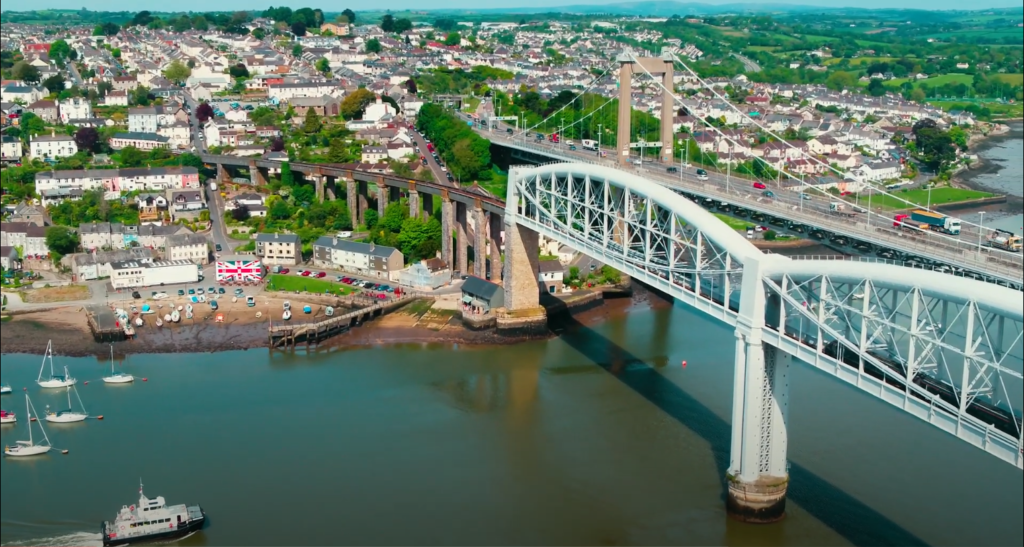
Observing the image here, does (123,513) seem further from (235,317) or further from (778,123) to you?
(778,123)

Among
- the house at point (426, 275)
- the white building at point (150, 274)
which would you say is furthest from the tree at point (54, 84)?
the house at point (426, 275)

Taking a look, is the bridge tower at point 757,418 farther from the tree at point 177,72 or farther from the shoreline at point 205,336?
the tree at point 177,72

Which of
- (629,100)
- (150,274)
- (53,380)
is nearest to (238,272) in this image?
(150,274)

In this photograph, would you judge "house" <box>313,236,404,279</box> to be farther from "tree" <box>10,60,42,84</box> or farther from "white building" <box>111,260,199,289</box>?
"tree" <box>10,60,42,84</box>

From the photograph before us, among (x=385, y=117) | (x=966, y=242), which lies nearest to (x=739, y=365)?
(x=966, y=242)

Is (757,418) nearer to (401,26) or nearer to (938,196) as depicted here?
(938,196)

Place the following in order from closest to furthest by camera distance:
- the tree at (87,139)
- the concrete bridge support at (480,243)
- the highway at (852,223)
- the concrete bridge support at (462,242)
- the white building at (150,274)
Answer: the highway at (852,223) < the white building at (150,274) < the concrete bridge support at (480,243) < the concrete bridge support at (462,242) < the tree at (87,139)
